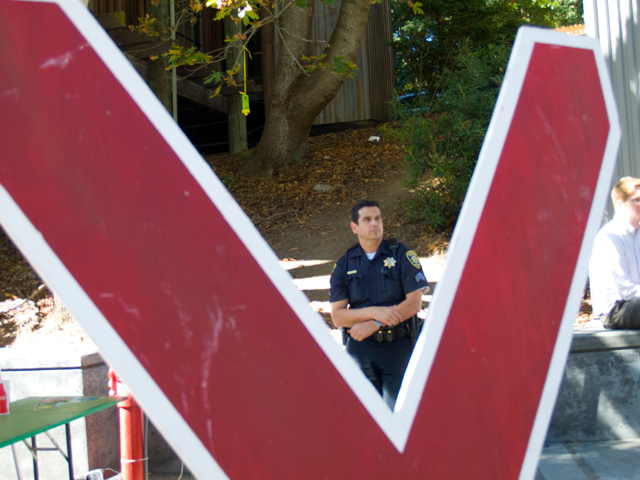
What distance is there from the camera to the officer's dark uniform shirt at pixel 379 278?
332 cm

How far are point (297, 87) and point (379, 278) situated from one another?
8.26m

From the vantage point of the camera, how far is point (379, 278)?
336 cm

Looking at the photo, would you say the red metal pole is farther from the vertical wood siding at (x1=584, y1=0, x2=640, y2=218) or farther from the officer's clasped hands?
the vertical wood siding at (x1=584, y1=0, x2=640, y2=218)

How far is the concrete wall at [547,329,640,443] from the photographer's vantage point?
169 inches

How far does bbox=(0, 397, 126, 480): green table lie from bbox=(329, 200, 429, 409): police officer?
53.3 inches

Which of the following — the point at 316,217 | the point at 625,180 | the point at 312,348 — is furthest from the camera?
the point at 316,217

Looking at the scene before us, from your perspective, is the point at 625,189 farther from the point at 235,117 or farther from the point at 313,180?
the point at 235,117

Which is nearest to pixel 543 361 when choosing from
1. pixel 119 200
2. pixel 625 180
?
pixel 119 200

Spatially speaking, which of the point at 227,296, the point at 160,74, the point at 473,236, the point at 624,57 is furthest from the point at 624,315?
the point at 160,74

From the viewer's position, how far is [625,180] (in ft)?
13.4

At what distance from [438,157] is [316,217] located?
259cm

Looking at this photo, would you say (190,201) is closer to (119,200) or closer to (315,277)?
(119,200)

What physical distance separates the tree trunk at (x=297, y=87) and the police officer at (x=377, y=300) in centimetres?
703

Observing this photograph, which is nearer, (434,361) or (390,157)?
(434,361)
